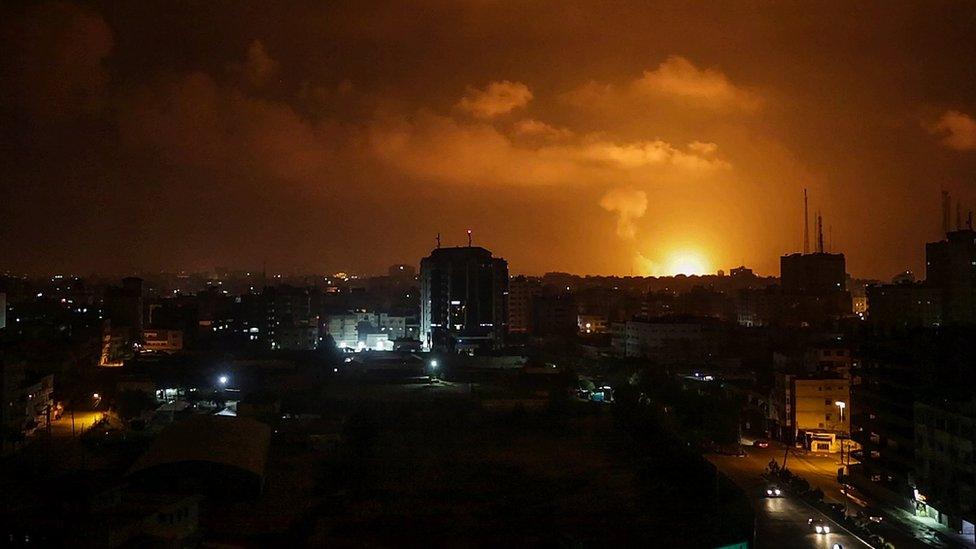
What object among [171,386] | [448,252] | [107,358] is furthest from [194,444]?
[448,252]

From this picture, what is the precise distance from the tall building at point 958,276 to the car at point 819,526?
16521 mm

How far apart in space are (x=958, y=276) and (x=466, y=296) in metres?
13.7

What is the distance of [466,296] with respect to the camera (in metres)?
22.7

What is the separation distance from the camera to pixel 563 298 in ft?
92.0

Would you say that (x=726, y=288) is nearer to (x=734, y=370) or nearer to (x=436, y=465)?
(x=734, y=370)

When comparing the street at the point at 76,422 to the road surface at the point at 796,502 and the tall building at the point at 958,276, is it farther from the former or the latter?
the tall building at the point at 958,276

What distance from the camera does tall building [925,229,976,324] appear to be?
71.3 feet

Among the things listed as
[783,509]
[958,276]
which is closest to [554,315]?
[958,276]

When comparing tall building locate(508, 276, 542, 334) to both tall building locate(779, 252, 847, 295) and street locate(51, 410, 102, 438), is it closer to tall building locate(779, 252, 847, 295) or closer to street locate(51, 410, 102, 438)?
tall building locate(779, 252, 847, 295)

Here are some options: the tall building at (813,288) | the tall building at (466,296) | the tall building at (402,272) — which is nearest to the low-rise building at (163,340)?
the tall building at (466,296)

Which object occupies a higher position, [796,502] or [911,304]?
[911,304]

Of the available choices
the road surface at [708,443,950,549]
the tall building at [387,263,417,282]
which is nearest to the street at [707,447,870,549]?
the road surface at [708,443,950,549]

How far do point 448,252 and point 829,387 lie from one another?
521 inches

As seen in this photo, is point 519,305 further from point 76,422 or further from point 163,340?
point 76,422
